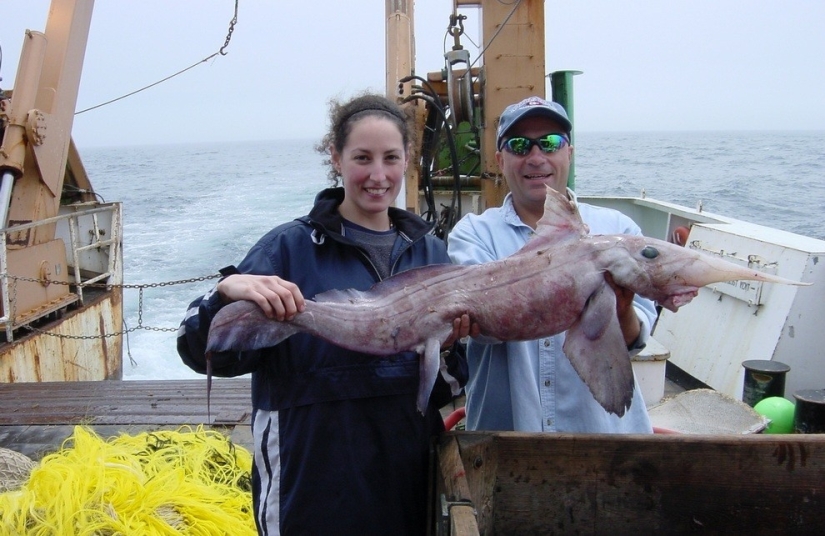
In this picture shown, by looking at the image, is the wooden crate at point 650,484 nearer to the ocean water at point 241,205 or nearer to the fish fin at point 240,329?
the fish fin at point 240,329

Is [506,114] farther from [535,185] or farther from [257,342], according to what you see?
[257,342]

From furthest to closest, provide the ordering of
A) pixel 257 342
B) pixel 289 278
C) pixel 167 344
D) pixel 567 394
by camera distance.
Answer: pixel 167 344
pixel 567 394
pixel 289 278
pixel 257 342

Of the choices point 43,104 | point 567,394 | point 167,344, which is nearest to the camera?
point 567,394

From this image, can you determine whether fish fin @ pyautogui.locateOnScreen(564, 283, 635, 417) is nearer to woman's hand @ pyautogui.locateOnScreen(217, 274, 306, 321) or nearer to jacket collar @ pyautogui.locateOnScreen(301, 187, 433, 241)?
jacket collar @ pyautogui.locateOnScreen(301, 187, 433, 241)

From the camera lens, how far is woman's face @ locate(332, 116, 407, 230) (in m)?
2.13

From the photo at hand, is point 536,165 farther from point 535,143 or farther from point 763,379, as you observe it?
point 763,379

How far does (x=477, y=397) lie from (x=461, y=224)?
26.1 inches

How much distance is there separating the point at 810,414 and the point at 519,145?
3.03 meters

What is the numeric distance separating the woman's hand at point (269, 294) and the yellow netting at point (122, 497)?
5.77 feet

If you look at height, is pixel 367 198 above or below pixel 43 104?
below

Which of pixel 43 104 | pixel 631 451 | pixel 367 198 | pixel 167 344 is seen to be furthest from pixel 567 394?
pixel 167 344

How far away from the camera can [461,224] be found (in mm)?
2523

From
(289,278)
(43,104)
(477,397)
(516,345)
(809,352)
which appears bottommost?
(809,352)

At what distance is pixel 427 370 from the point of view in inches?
75.6
